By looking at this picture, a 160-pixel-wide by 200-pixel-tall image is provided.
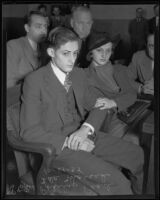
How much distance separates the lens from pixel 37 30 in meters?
1.64

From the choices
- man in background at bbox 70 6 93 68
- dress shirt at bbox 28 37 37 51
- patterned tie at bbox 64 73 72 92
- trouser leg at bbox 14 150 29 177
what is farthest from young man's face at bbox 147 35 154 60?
trouser leg at bbox 14 150 29 177

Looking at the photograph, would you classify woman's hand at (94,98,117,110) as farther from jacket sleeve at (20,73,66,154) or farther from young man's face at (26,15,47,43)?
young man's face at (26,15,47,43)

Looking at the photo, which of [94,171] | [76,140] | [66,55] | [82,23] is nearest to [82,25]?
[82,23]

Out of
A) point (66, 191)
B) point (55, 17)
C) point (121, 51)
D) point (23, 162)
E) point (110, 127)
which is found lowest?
point (66, 191)

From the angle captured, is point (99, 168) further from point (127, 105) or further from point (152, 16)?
point (152, 16)

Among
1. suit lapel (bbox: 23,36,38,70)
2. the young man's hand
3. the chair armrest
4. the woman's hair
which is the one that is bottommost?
the chair armrest

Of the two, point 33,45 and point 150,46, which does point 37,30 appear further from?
point 150,46

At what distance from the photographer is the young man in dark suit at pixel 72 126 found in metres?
1.63

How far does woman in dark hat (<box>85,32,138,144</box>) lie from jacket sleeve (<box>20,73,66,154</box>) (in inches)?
8.8

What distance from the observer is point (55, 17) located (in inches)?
64.6

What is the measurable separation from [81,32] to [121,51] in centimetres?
18

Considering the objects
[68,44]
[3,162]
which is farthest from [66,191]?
[68,44]

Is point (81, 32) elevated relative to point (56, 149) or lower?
elevated

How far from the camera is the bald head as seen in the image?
5.40 ft
